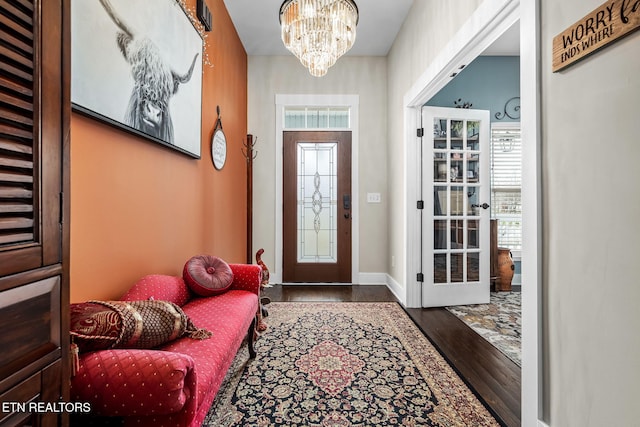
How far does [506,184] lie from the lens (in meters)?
4.24

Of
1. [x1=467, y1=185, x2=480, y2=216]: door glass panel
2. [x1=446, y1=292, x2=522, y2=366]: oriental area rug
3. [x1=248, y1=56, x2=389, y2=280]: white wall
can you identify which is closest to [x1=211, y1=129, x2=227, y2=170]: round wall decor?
[x1=248, y1=56, x2=389, y2=280]: white wall

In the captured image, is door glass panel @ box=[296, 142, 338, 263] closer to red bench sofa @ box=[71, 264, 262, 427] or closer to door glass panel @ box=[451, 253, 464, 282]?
door glass panel @ box=[451, 253, 464, 282]

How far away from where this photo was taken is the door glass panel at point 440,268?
3.32 metres

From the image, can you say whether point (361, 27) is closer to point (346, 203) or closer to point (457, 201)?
point (346, 203)

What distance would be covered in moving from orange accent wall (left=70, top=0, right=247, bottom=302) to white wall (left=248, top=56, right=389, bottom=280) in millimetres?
746

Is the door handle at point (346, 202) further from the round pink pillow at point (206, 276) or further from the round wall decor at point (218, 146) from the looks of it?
the round pink pillow at point (206, 276)

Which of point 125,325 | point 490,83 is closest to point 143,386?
point 125,325

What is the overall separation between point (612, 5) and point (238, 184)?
3.54m

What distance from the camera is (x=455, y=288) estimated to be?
3324 millimetres

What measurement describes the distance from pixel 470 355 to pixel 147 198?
249 cm

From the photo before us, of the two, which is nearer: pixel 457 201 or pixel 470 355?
pixel 470 355

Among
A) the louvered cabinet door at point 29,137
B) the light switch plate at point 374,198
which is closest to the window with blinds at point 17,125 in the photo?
the louvered cabinet door at point 29,137

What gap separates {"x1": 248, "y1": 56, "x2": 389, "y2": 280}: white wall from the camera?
14.1 ft

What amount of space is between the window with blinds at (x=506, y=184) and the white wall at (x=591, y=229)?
3276mm
